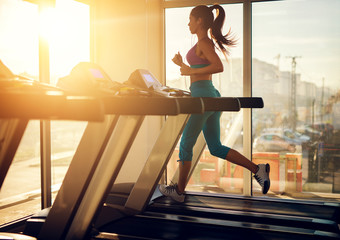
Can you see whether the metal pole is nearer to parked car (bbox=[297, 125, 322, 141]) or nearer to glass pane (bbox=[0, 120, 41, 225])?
parked car (bbox=[297, 125, 322, 141])

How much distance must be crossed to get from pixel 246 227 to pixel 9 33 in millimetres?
2356

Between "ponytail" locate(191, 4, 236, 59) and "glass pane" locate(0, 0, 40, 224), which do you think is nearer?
"ponytail" locate(191, 4, 236, 59)

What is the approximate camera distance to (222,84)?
13.9 ft

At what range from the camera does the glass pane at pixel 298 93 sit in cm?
391

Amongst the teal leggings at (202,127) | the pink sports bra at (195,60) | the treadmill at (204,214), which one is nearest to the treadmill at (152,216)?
the treadmill at (204,214)

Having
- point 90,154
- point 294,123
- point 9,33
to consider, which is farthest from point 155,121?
point 90,154

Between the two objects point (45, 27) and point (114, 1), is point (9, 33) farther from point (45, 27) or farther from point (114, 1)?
point (114, 1)

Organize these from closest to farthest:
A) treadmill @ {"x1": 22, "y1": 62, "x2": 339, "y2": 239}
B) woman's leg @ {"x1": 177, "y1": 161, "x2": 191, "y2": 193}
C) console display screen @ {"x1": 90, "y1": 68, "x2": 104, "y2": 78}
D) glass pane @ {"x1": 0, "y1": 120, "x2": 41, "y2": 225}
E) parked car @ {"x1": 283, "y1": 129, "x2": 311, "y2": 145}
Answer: treadmill @ {"x1": 22, "y1": 62, "x2": 339, "y2": 239} → console display screen @ {"x1": 90, "y1": 68, "x2": 104, "y2": 78} → woman's leg @ {"x1": 177, "y1": 161, "x2": 191, "y2": 193} → glass pane @ {"x1": 0, "y1": 120, "x2": 41, "y2": 225} → parked car @ {"x1": 283, "y1": 129, "x2": 311, "y2": 145}

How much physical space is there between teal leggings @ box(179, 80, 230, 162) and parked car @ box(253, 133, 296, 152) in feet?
3.87

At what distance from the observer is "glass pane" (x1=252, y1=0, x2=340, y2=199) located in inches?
154

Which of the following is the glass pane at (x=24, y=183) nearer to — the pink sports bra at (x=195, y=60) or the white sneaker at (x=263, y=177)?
the pink sports bra at (x=195, y=60)

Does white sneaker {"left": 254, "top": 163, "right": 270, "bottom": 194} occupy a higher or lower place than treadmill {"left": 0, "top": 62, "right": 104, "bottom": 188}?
lower

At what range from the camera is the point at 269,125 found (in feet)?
13.4

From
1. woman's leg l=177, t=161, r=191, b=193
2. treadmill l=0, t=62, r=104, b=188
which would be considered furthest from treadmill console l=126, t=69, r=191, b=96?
treadmill l=0, t=62, r=104, b=188
